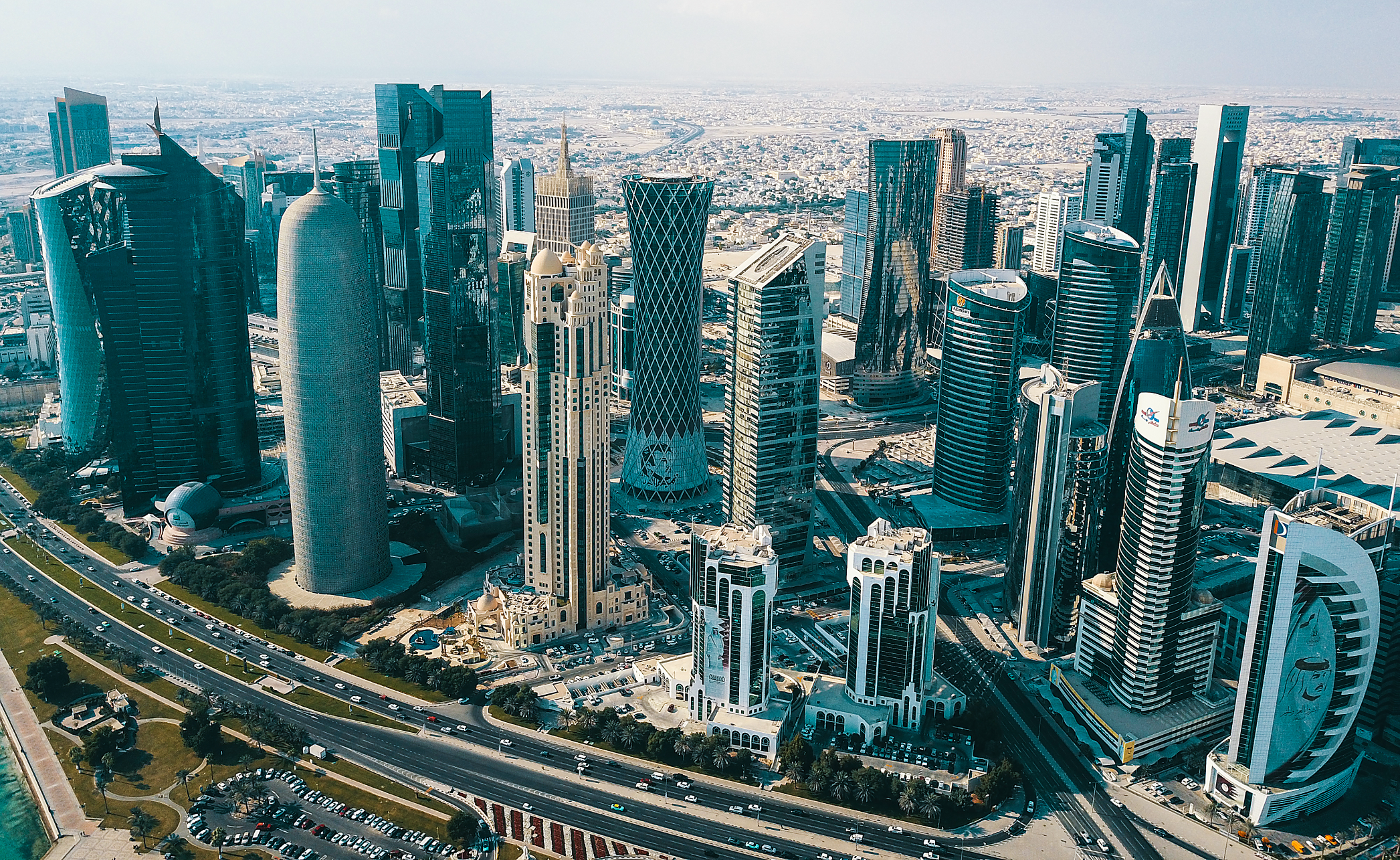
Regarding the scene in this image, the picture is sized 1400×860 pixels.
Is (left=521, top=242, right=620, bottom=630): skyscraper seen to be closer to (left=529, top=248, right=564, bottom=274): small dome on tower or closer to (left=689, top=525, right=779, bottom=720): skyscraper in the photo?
(left=529, top=248, right=564, bottom=274): small dome on tower

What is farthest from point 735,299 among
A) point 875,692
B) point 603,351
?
point 875,692

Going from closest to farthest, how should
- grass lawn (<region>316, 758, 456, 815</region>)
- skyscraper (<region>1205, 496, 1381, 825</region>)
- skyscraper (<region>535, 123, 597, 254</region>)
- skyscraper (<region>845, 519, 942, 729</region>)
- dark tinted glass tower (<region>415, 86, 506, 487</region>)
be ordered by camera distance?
1. skyscraper (<region>1205, 496, 1381, 825</region>)
2. grass lawn (<region>316, 758, 456, 815</region>)
3. skyscraper (<region>845, 519, 942, 729</region>)
4. dark tinted glass tower (<region>415, 86, 506, 487</region>)
5. skyscraper (<region>535, 123, 597, 254</region>)

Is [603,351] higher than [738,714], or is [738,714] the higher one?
[603,351]

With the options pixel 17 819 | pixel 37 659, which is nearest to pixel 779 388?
pixel 17 819

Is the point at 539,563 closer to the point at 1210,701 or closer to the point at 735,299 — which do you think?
the point at 735,299

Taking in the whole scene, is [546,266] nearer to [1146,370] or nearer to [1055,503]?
[1055,503]

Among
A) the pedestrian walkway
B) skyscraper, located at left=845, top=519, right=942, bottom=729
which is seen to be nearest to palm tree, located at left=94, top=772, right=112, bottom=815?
the pedestrian walkway
